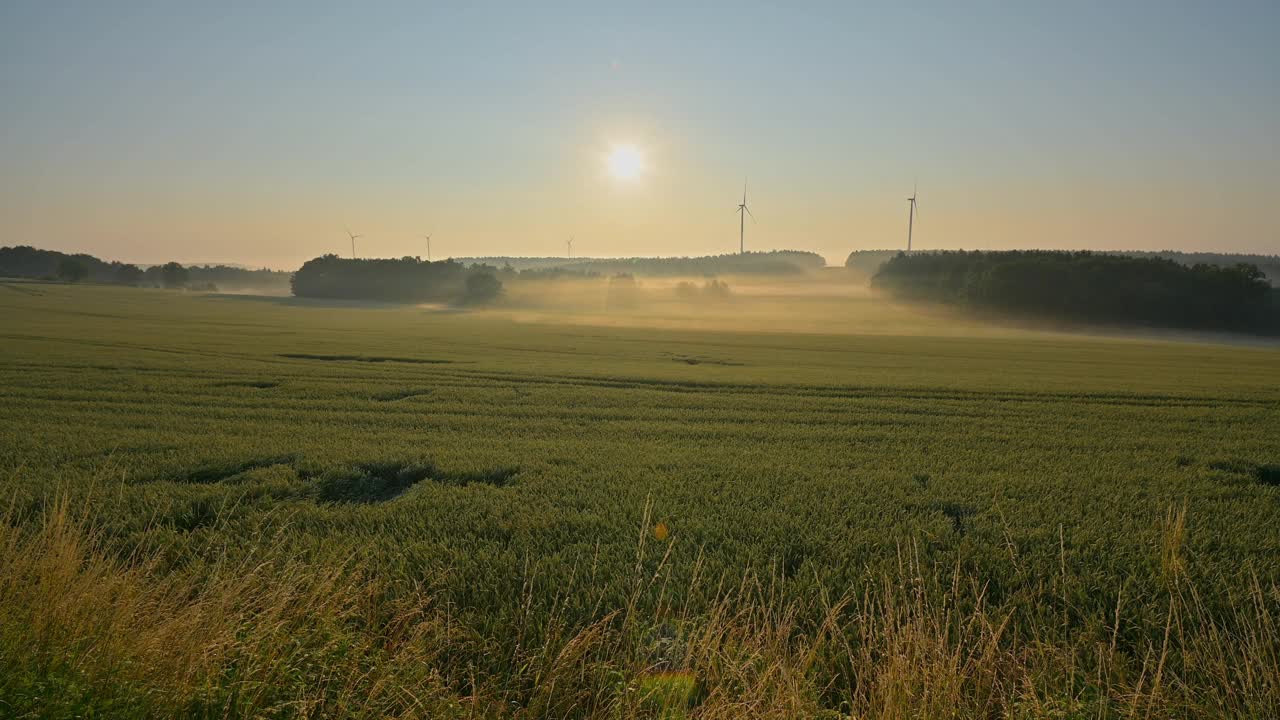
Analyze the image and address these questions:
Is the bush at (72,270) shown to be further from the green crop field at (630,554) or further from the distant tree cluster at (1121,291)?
the distant tree cluster at (1121,291)

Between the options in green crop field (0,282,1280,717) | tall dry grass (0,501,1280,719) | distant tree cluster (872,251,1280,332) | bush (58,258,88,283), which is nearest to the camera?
tall dry grass (0,501,1280,719)

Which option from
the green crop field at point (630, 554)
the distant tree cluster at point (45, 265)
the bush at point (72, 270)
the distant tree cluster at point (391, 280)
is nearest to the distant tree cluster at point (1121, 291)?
the green crop field at point (630, 554)

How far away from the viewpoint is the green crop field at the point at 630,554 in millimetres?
5387

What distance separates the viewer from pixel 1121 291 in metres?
89.1

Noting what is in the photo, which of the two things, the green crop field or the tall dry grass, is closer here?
the tall dry grass

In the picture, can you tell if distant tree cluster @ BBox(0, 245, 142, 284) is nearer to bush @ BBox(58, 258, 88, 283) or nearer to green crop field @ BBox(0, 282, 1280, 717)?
bush @ BBox(58, 258, 88, 283)

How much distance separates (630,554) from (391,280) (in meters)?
151

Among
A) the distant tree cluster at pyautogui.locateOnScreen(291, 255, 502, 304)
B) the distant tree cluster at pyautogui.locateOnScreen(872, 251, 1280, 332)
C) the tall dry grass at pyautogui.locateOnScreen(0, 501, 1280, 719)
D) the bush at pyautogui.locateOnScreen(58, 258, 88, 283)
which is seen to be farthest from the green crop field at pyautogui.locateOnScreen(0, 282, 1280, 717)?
the bush at pyautogui.locateOnScreen(58, 258, 88, 283)

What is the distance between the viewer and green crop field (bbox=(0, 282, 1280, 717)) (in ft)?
17.7

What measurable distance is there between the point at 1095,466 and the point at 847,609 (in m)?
9.31

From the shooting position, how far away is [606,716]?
18.2 ft

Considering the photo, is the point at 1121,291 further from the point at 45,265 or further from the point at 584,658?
the point at 45,265

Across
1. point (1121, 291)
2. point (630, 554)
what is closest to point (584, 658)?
point (630, 554)

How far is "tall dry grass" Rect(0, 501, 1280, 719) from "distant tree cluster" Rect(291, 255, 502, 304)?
13502 centimetres
